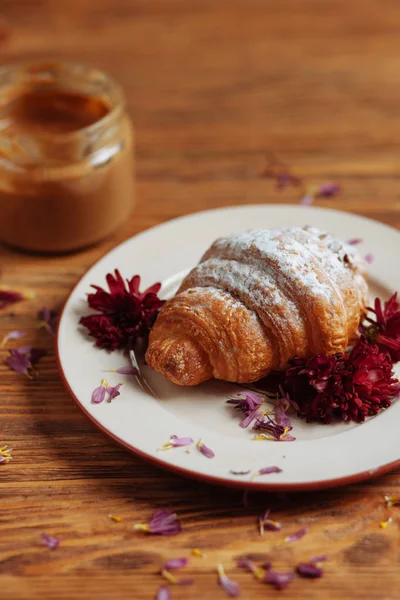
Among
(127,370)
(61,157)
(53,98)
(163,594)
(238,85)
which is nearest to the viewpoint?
(163,594)

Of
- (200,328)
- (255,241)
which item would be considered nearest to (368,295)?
(255,241)

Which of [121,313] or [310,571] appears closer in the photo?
[310,571]

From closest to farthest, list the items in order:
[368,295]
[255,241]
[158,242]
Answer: [255,241], [368,295], [158,242]

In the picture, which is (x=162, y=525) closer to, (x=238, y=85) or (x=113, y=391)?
(x=113, y=391)

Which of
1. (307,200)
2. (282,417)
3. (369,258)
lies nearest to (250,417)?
(282,417)

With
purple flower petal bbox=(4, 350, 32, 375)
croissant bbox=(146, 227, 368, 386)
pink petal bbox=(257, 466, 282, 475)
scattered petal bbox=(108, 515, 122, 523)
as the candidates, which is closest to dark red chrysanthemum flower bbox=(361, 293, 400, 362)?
croissant bbox=(146, 227, 368, 386)

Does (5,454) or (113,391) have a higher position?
(113,391)

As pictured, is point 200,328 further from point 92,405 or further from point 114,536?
point 114,536

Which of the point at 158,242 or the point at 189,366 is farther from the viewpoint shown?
the point at 158,242
